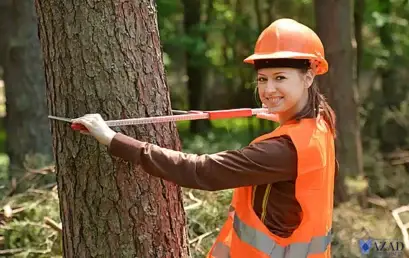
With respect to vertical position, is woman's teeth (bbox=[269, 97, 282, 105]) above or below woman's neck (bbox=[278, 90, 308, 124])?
above

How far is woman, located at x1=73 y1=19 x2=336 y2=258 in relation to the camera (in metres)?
2.98

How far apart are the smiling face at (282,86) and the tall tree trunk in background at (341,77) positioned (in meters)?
4.49

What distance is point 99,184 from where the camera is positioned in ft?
11.0

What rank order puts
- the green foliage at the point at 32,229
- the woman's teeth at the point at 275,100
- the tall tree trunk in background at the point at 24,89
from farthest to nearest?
the tall tree trunk in background at the point at 24,89 < the green foliage at the point at 32,229 < the woman's teeth at the point at 275,100

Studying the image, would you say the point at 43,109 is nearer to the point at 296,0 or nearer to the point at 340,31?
the point at 340,31

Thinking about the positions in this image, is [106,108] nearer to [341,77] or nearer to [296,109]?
[296,109]

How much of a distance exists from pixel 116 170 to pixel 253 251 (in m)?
0.69

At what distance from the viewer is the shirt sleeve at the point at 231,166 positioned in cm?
A: 296

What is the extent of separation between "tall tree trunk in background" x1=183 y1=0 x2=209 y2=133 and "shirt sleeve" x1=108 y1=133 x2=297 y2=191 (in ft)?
34.4

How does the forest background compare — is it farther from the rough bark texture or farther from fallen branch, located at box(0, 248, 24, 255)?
the rough bark texture

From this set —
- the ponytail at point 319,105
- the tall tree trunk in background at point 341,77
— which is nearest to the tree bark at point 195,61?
the tall tree trunk in background at point 341,77

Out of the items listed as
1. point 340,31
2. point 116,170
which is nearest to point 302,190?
point 116,170

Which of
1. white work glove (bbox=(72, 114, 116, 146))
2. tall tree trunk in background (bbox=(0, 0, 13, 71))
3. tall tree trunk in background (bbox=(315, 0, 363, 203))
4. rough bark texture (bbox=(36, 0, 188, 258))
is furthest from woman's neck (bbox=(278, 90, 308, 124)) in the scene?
tall tree trunk in background (bbox=(0, 0, 13, 71))

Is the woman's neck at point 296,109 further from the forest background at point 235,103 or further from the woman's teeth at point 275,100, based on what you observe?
the forest background at point 235,103
